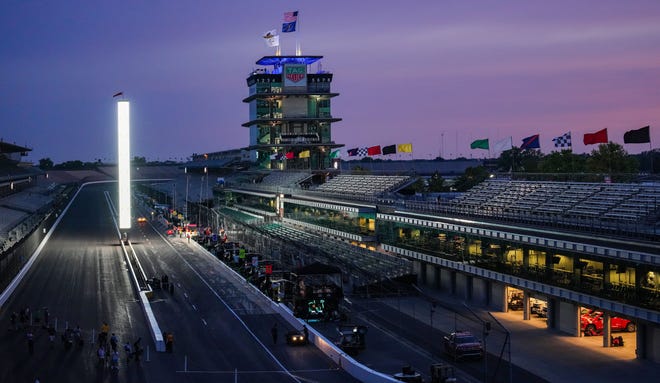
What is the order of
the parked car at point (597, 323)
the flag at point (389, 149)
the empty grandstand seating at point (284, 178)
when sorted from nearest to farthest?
A: the parked car at point (597, 323), the flag at point (389, 149), the empty grandstand seating at point (284, 178)

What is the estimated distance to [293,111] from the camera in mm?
132125

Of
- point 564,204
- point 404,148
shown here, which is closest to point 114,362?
point 564,204

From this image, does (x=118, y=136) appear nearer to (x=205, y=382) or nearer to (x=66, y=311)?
(x=66, y=311)

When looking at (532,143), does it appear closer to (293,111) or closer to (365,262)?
(365,262)

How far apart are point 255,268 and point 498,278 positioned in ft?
70.5

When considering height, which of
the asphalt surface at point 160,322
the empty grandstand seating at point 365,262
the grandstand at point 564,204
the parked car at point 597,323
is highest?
the grandstand at point 564,204

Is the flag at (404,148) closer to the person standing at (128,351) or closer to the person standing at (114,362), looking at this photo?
the person standing at (128,351)

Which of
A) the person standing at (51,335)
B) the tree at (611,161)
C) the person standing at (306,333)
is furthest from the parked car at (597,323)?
the tree at (611,161)

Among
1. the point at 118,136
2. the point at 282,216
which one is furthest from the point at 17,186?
the point at 118,136

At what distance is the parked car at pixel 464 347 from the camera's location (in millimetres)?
33156

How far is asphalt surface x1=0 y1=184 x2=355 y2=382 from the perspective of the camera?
3369cm

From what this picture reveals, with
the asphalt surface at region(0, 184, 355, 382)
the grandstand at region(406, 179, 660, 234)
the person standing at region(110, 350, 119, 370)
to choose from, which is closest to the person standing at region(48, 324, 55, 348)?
the asphalt surface at region(0, 184, 355, 382)

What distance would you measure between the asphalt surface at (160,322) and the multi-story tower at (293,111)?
192ft

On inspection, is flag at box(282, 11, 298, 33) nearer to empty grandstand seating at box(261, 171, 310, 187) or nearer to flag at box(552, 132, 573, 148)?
empty grandstand seating at box(261, 171, 310, 187)
